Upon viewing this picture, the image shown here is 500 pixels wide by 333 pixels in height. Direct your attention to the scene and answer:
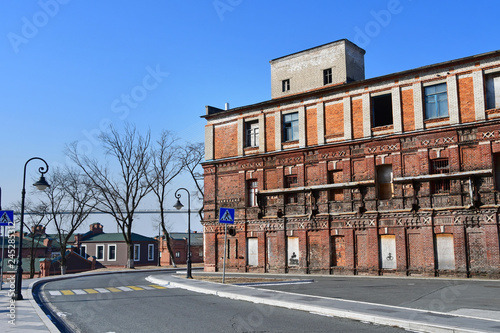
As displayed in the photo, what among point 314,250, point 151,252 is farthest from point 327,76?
point 151,252

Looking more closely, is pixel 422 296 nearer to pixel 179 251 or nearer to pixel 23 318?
pixel 23 318

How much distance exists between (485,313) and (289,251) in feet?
69.3

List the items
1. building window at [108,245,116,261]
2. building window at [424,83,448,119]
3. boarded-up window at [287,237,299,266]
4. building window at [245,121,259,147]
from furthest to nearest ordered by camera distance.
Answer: building window at [108,245,116,261], building window at [245,121,259,147], boarded-up window at [287,237,299,266], building window at [424,83,448,119]

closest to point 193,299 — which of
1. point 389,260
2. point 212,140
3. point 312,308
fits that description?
point 312,308

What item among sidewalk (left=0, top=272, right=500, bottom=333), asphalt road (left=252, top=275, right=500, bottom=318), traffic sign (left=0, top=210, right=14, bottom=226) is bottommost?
asphalt road (left=252, top=275, right=500, bottom=318)

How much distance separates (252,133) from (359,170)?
9970 millimetres

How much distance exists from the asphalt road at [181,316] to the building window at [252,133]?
19540 millimetres

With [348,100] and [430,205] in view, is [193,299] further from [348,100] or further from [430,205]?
→ [348,100]

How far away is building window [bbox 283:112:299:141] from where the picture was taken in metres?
33.8

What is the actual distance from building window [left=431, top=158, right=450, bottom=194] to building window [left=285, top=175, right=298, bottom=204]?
961 centimetres

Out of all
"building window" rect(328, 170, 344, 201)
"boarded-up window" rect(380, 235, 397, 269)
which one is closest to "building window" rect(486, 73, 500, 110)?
"boarded-up window" rect(380, 235, 397, 269)

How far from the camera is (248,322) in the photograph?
38.0ft

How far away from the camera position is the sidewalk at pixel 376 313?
1035 centimetres

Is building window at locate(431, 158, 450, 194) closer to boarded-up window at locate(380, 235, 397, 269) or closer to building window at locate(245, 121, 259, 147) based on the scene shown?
boarded-up window at locate(380, 235, 397, 269)
